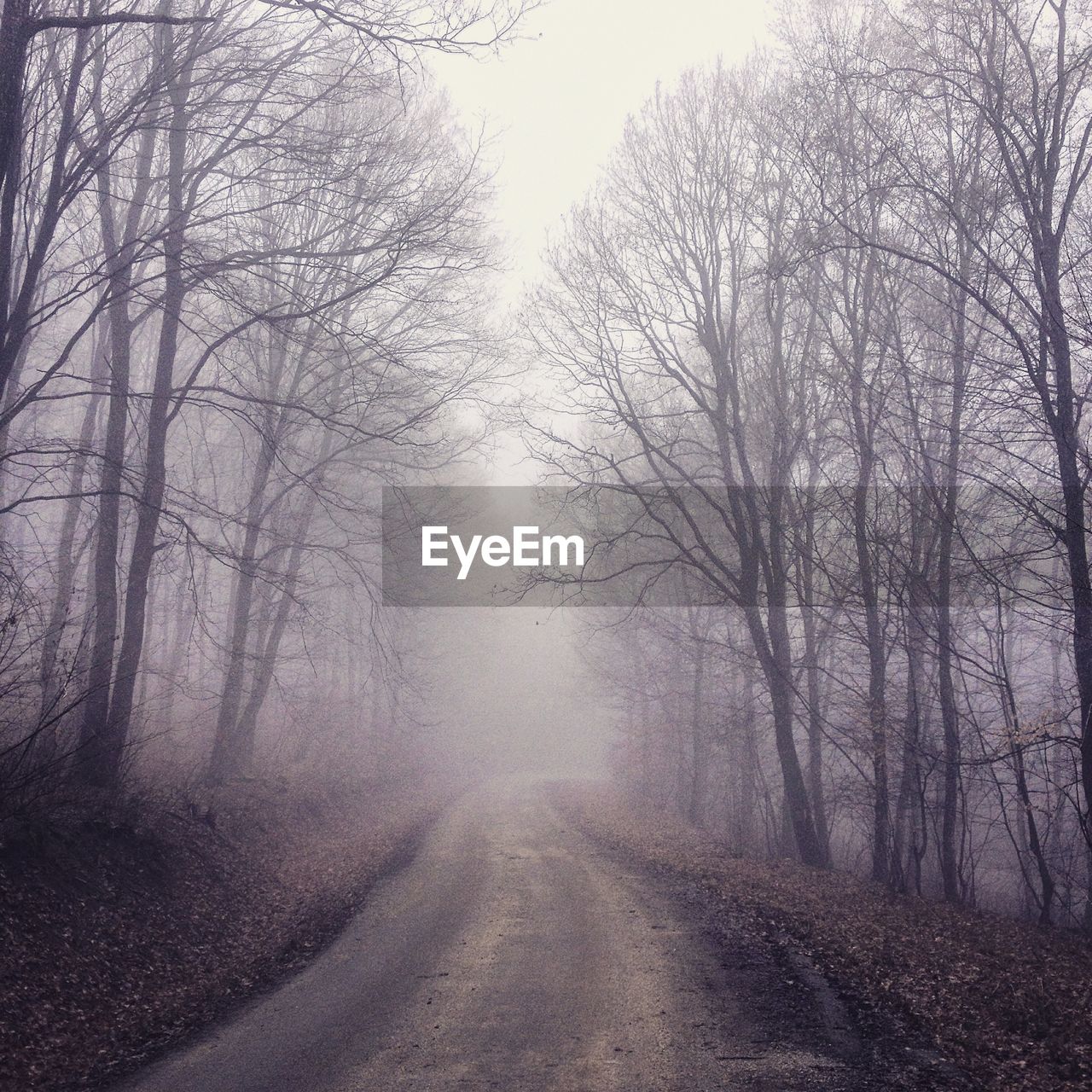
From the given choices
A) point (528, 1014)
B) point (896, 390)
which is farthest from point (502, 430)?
point (528, 1014)

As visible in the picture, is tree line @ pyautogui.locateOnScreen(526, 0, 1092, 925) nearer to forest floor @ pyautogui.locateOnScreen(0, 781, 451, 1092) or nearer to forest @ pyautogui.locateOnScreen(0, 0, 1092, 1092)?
forest @ pyautogui.locateOnScreen(0, 0, 1092, 1092)

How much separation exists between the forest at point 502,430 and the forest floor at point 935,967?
0.16 metres

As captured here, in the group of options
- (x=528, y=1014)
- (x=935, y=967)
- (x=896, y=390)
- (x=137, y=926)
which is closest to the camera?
(x=528, y=1014)

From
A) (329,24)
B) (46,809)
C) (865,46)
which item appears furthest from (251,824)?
(865,46)

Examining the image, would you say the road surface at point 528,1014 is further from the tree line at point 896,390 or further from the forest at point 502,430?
the tree line at point 896,390

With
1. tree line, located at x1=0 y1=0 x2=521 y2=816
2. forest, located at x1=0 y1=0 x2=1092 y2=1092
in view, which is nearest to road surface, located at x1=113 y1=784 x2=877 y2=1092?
forest, located at x1=0 y1=0 x2=1092 y2=1092

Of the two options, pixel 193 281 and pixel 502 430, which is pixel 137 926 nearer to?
pixel 193 281

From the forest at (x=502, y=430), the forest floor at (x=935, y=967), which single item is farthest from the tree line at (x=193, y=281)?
the forest floor at (x=935, y=967)

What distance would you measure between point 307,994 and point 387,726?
28.7 meters

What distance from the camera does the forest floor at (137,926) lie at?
6559 millimetres

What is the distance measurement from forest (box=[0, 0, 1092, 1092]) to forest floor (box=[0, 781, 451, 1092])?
0.05 m

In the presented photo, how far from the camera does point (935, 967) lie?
317 inches

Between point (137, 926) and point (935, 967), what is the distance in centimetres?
764

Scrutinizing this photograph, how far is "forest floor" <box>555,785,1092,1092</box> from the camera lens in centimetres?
612
